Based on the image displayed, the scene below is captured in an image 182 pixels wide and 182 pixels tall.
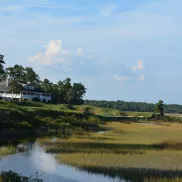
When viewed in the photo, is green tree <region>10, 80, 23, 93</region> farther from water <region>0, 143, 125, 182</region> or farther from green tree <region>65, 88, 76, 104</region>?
water <region>0, 143, 125, 182</region>

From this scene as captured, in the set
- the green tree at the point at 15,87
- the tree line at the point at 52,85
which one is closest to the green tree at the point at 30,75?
the tree line at the point at 52,85

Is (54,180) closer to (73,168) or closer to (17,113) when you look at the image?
(73,168)

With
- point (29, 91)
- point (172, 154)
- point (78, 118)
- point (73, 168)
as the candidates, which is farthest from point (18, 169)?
point (29, 91)

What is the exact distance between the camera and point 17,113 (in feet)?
224

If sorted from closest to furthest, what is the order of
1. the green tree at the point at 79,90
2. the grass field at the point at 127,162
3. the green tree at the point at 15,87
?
the grass field at the point at 127,162 < the green tree at the point at 15,87 < the green tree at the point at 79,90

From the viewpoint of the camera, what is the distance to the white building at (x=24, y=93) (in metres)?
123

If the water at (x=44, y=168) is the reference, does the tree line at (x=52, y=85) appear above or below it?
above

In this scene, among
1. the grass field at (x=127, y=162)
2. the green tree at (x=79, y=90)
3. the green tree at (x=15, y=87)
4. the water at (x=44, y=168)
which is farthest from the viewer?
the green tree at (x=79, y=90)

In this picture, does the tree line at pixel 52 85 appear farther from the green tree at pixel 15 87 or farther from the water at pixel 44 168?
the water at pixel 44 168

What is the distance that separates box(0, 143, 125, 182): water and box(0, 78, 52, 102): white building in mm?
85913

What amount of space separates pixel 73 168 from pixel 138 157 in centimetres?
768

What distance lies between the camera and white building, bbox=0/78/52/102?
123 metres

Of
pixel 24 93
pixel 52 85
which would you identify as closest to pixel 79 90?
pixel 52 85

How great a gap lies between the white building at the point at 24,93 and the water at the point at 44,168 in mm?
85913
